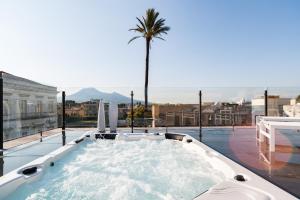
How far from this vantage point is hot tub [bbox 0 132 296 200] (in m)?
2.57

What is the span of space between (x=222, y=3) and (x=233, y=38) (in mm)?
2365

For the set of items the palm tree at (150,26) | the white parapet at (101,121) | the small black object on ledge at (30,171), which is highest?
the palm tree at (150,26)

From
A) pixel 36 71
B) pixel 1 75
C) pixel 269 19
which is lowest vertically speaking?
pixel 1 75

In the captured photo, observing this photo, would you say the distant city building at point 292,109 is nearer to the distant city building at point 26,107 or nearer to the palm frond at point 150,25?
the distant city building at point 26,107

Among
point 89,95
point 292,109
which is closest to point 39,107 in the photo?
point 89,95

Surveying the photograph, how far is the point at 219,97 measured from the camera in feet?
32.8

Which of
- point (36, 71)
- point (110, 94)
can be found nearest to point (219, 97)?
point (110, 94)

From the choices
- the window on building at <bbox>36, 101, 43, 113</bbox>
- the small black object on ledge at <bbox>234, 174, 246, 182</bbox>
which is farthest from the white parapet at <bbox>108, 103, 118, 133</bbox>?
the small black object on ledge at <bbox>234, 174, 246, 182</bbox>

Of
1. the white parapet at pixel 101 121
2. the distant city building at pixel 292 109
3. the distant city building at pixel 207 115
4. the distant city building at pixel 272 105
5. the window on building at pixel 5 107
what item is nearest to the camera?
the window on building at pixel 5 107

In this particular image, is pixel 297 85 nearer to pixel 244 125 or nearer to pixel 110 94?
pixel 244 125

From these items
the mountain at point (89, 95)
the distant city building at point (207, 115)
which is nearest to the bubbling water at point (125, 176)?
the mountain at point (89, 95)

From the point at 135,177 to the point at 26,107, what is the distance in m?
5.19

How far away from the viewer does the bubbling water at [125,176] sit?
122 inches

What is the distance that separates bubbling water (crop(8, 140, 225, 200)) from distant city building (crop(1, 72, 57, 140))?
2.23 metres
